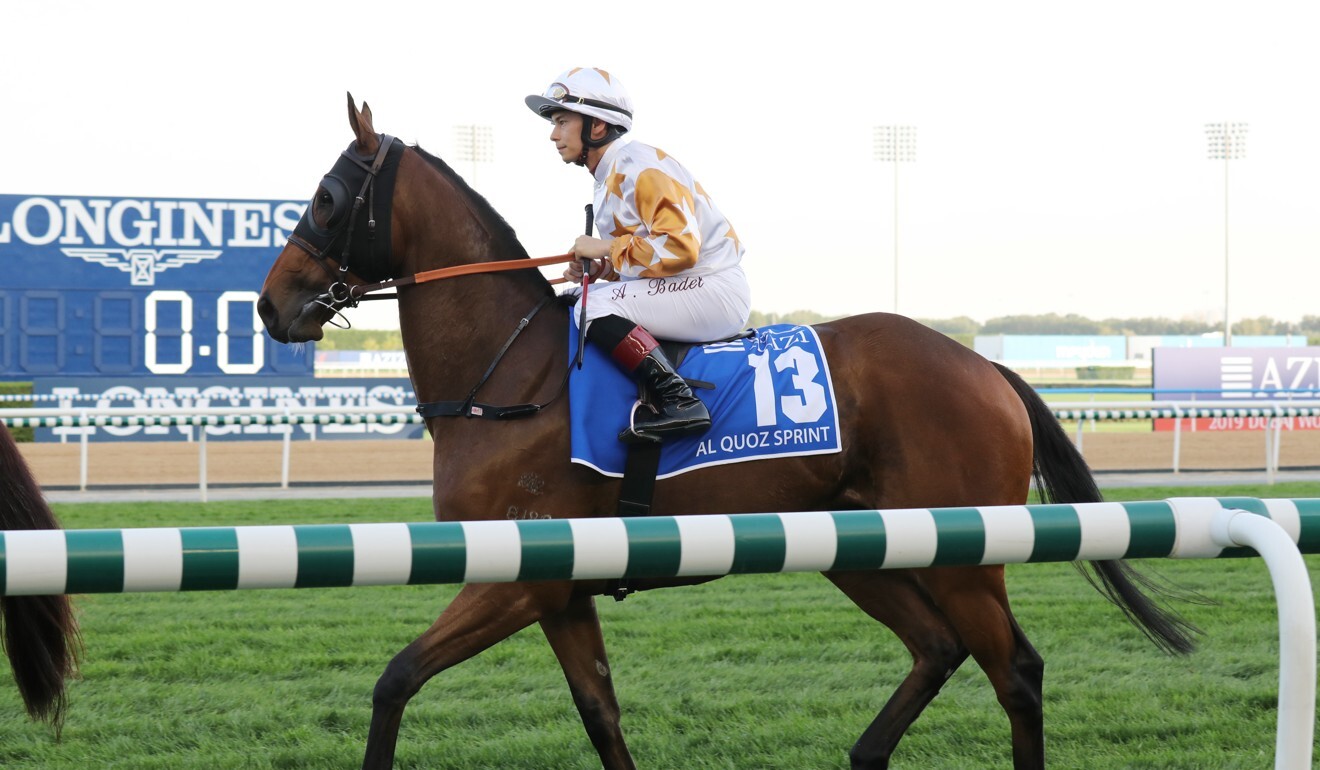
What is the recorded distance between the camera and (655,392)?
2768mm

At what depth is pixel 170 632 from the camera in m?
4.77

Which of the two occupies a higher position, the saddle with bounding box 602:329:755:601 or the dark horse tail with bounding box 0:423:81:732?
the saddle with bounding box 602:329:755:601

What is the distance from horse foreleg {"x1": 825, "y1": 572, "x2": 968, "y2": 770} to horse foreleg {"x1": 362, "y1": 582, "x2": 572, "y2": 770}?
851 mm

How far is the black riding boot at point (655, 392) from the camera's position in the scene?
8.96 ft

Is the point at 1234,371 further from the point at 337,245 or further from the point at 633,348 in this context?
the point at 337,245

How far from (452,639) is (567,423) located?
1.80 feet

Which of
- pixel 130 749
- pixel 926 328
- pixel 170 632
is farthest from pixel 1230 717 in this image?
pixel 170 632

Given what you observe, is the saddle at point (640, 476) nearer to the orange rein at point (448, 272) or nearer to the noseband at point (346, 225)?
the orange rein at point (448, 272)

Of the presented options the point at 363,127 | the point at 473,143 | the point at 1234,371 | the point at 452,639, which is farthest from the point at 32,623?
the point at 473,143

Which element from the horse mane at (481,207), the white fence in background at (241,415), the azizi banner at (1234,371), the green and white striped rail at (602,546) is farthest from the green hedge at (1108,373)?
the green and white striped rail at (602,546)

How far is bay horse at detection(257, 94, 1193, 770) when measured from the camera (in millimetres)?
2766

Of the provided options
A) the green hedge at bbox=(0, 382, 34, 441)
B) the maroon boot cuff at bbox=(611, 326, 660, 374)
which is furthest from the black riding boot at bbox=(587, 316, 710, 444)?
the green hedge at bbox=(0, 382, 34, 441)

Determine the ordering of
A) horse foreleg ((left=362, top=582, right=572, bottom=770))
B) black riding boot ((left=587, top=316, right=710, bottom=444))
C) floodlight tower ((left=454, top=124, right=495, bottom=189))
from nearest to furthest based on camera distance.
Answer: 1. horse foreleg ((left=362, top=582, right=572, bottom=770))
2. black riding boot ((left=587, top=316, right=710, bottom=444))
3. floodlight tower ((left=454, top=124, right=495, bottom=189))

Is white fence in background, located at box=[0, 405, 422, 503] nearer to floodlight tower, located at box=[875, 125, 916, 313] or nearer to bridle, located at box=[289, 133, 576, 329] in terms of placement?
bridle, located at box=[289, 133, 576, 329]
